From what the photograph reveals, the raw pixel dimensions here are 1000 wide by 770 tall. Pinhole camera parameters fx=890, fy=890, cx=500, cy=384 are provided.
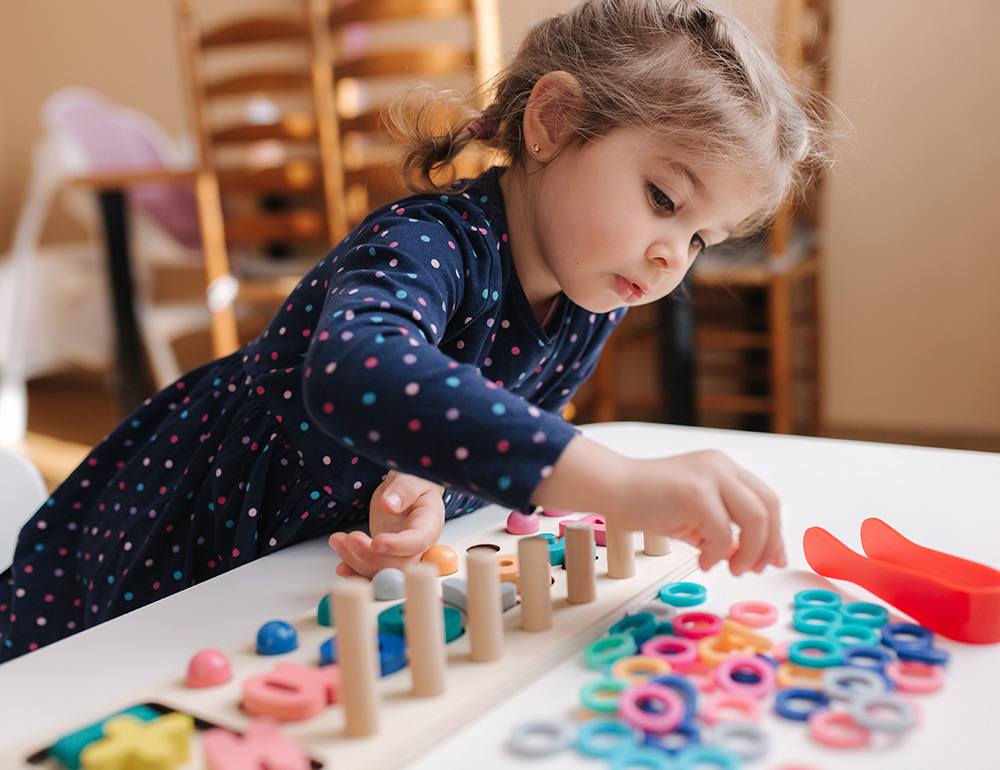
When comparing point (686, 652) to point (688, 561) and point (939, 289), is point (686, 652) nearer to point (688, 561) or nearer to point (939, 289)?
point (688, 561)

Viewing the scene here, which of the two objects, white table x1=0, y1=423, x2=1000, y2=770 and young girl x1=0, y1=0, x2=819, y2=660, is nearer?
white table x1=0, y1=423, x2=1000, y2=770

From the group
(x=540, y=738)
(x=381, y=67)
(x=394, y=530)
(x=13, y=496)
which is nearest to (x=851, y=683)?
(x=540, y=738)

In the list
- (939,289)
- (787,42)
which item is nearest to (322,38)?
(787,42)

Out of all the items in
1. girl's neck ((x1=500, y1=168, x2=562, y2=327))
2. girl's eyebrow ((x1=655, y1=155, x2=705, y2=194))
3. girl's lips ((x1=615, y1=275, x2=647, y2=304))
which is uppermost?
girl's eyebrow ((x1=655, y1=155, x2=705, y2=194))

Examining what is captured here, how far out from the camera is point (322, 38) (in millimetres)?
2186

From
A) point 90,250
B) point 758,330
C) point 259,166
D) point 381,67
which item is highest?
point 381,67

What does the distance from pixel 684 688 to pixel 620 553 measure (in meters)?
0.12

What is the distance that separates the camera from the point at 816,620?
0.43 metres

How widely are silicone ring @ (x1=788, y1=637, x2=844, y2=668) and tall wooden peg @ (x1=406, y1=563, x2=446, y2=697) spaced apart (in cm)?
15

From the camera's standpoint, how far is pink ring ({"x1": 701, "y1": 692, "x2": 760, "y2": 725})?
0.34 metres

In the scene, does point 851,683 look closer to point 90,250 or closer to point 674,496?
point 674,496

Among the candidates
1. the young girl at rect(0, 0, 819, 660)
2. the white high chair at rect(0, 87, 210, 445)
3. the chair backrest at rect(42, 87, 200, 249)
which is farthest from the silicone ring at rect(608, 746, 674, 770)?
the chair backrest at rect(42, 87, 200, 249)

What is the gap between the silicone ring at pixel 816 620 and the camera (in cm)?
41

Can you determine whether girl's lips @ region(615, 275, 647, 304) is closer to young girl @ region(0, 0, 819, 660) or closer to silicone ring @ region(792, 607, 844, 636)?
young girl @ region(0, 0, 819, 660)
